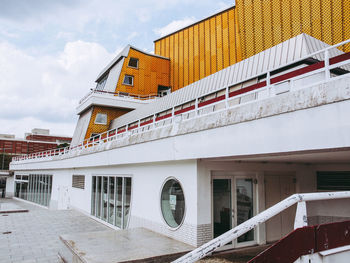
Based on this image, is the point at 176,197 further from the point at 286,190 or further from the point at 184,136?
the point at 286,190

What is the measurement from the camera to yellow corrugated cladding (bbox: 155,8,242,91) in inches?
1187

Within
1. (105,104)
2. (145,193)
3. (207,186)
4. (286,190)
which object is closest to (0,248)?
(145,193)

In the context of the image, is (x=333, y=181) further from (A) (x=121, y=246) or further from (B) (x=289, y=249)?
(B) (x=289, y=249)

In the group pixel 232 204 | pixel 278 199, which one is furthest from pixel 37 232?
pixel 278 199

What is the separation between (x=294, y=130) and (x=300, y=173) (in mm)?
5415

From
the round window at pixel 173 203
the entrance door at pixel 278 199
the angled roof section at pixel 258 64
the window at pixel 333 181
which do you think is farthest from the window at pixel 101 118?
the window at pixel 333 181

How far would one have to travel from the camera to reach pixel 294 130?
5176mm

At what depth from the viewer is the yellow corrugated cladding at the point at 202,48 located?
98.9 ft

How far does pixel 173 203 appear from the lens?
946 centimetres

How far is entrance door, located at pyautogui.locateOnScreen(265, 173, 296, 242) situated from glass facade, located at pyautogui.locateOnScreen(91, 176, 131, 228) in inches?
239

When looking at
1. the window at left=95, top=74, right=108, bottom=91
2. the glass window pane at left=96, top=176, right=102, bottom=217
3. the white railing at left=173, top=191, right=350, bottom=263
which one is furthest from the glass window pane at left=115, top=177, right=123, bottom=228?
the window at left=95, top=74, right=108, bottom=91

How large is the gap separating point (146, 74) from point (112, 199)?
24.7 meters

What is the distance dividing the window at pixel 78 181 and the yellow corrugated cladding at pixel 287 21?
61.4 ft

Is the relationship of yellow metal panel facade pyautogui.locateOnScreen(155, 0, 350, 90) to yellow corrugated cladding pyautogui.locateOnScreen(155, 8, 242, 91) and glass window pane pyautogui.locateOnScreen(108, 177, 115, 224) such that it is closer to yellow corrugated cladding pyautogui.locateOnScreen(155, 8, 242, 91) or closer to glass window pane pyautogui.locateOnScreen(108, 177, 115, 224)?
yellow corrugated cladding pyautogui.locateOnScreen(155, 8, 242, 91)
